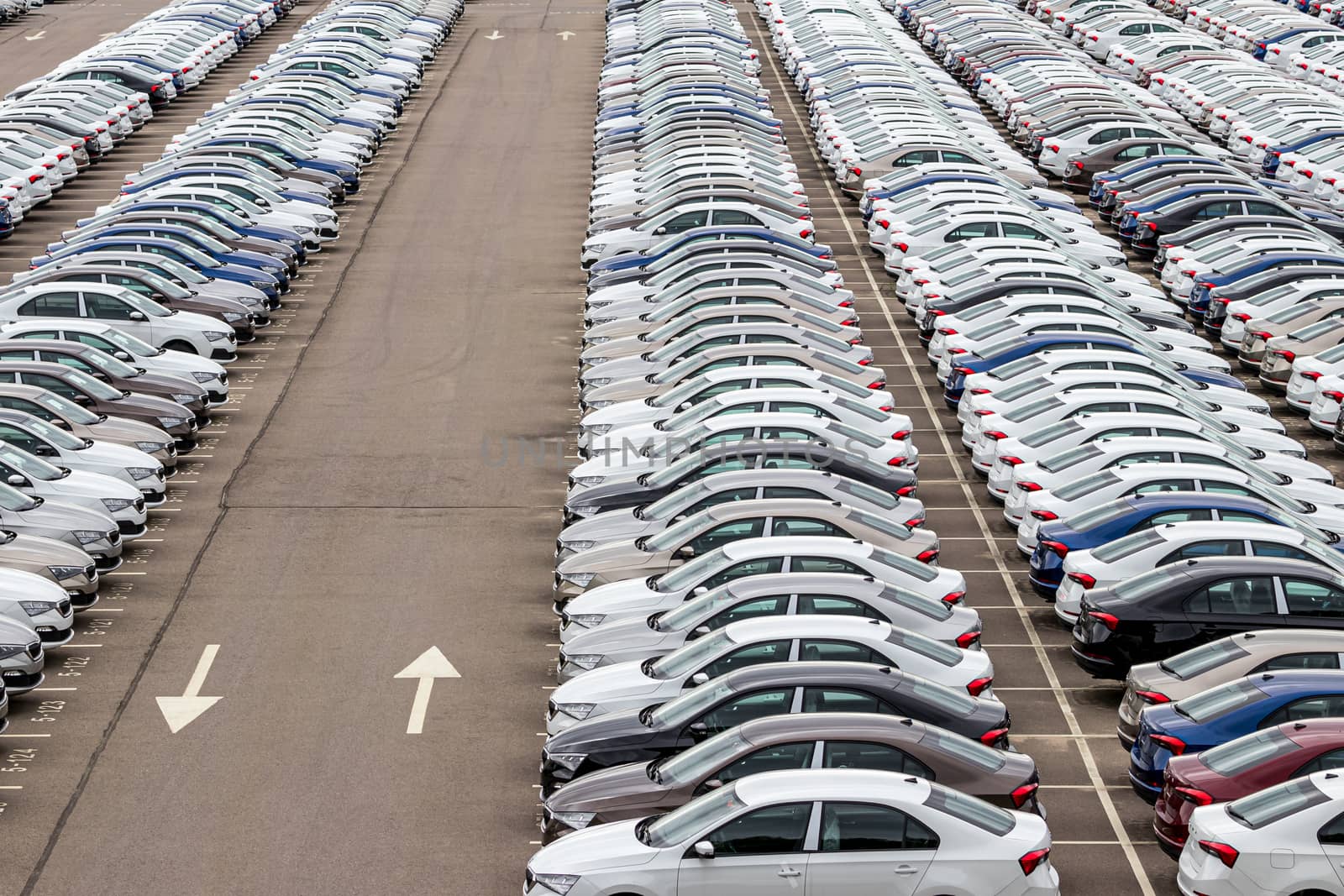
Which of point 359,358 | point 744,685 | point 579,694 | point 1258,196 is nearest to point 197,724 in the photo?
point 579,694

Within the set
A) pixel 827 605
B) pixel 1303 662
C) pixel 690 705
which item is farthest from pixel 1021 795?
pixel 1303 662

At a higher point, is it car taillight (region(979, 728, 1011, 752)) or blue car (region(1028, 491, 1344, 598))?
car taillight (region(979, 728, 1011, 752))

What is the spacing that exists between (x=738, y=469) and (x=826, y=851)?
7876 mm

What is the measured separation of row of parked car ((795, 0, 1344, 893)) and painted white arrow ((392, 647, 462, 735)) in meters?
6.46

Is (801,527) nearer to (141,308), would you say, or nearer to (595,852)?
(595,852)

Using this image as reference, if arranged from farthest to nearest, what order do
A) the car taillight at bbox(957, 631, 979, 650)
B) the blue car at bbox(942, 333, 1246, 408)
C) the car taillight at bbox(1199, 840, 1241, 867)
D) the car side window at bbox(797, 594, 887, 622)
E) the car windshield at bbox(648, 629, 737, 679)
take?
the blue car at bbox(942, 333, 1246, 408) → the car taillight at bbox(957, 631, 979, 650) → the car side window at bbox(797, 594, 887, 622) → the car windshield at bbox(648, 629, 737, 679) → the car taillight at bbox(1199, 840, 1241, 867)

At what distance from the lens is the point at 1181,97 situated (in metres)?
46.2

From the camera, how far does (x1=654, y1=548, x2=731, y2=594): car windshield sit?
1747cm

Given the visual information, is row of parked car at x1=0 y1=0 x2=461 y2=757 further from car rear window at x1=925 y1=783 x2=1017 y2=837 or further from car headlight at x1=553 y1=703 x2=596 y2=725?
car rear window at x1=925 y1=783 x2=1017 y2=837

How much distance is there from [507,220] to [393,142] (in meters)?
9.04

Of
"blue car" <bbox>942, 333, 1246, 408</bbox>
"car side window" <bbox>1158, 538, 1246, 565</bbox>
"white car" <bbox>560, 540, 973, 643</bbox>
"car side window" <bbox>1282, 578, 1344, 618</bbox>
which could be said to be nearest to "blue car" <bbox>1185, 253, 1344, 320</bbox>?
"blue car" <bbox>942, 333, 1246, 408</bbox>

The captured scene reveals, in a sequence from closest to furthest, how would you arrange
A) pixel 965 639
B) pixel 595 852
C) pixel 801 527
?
pixel 595 852, pixel 965 639, pixel 801 527

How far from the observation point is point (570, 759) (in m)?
15.0

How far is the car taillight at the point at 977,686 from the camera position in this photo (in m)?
15.8
